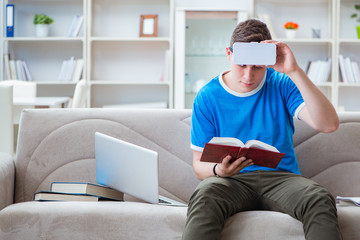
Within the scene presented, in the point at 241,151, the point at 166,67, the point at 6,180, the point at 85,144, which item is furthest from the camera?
the point at 166,67

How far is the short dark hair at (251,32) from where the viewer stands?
61.1 inches

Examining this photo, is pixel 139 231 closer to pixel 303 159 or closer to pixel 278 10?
pixel 303 159

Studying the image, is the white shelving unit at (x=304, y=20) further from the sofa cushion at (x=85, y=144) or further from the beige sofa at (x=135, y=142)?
the sofa cushion at (x=85, y=144)

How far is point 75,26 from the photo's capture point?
4.50 meters

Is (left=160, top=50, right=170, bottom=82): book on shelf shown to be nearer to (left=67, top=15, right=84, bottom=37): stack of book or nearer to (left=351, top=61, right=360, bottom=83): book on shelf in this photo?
(left=67, top=15, right=84, bottom=37): stack of book

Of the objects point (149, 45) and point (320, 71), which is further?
point (149, 45)

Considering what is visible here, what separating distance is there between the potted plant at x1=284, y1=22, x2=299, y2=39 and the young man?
287cm

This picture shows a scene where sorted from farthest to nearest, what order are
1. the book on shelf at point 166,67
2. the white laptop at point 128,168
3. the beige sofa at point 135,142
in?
1. the book on shelf at point 166,67
2. the beige sofa at point 135,142
3. the white laptop at point 128,168

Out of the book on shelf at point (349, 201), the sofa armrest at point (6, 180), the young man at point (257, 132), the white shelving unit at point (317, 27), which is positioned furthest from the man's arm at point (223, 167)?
the white shelving unit at point (317, 27)

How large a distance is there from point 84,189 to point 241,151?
0.60 m

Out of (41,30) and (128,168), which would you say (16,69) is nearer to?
(41,30)

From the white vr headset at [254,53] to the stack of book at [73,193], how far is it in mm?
679

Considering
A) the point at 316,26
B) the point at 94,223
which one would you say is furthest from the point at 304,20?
the point at 94,223

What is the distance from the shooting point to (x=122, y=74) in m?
4.71
